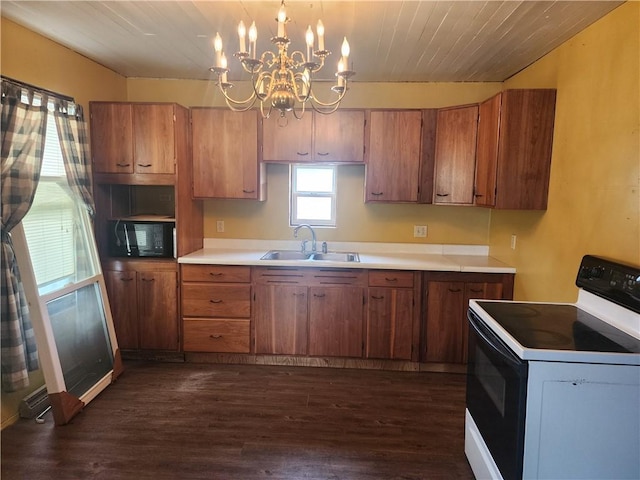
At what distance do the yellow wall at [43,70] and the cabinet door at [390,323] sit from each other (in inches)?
97.0

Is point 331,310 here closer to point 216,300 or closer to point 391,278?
point 391,278

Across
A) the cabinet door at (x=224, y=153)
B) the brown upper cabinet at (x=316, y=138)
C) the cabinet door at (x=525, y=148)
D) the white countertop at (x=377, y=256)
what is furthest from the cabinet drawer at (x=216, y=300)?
the cabinet door at (x=525, y=148)

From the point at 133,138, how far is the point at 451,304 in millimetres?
2929

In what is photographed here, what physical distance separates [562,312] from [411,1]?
182 cm

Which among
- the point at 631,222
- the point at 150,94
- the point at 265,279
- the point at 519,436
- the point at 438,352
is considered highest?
the point at 150,94

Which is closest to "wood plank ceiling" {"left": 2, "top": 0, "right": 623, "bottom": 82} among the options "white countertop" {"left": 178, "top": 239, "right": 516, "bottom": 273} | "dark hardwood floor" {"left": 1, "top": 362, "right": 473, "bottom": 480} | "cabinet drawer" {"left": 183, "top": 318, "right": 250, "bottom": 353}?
"white countertop" {"left": 178, "top": 239, "right": 516, "bottom": 273}

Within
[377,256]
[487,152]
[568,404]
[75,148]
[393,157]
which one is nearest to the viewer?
[568,404]

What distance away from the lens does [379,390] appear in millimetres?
2924

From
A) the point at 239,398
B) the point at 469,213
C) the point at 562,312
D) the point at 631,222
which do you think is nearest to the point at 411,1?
the point at 631,222

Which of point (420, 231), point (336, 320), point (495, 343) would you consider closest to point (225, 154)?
point (336, 320)

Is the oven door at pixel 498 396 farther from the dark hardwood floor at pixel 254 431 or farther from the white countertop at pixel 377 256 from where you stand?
the white countertop at pixel 377 256

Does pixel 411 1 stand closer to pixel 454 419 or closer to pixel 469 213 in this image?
pixel 469 213

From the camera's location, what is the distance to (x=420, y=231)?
369 centimetres

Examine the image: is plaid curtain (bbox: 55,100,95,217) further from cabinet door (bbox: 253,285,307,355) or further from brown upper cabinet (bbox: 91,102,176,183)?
cabinet door (bbox: 253,285,307,355)
